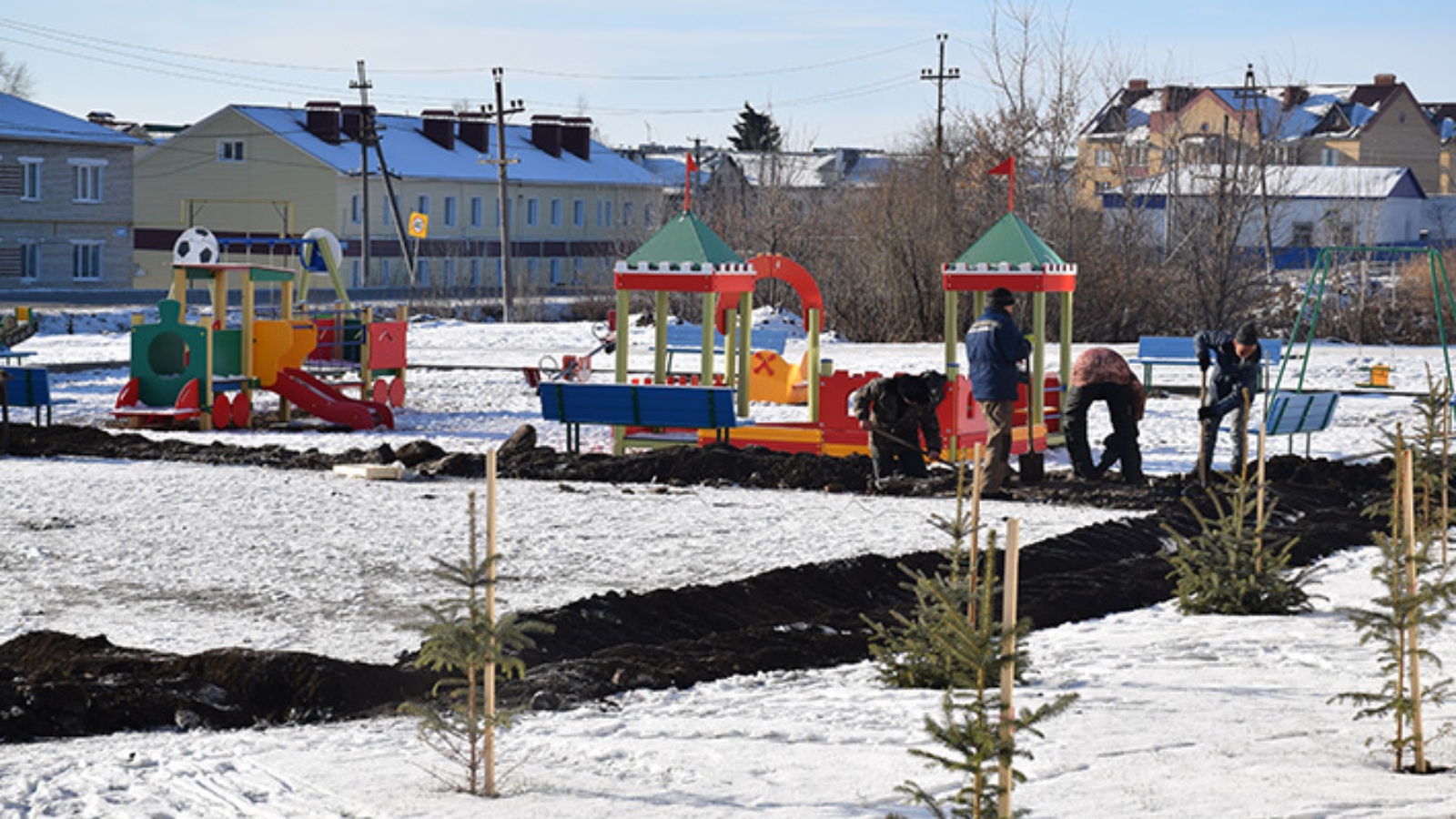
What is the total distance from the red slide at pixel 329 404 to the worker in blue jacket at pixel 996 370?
856 centimetres

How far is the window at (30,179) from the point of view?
55156mm

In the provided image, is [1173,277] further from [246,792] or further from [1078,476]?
[246,792]

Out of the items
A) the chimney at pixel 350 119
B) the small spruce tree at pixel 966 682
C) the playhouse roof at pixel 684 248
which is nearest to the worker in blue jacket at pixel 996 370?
the playhouse roof at pixel 684 248

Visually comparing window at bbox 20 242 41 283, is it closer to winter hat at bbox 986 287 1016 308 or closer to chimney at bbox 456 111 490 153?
chimney at bbox 456 111 490 153

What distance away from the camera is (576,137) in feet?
243

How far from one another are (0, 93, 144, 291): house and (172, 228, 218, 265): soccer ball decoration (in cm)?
3548

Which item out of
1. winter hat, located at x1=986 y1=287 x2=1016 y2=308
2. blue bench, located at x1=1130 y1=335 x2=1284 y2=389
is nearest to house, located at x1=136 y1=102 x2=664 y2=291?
blue bench, located at x1=1130 y1=335 x2=1284 y2=389

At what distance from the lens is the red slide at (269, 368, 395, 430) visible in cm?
2094

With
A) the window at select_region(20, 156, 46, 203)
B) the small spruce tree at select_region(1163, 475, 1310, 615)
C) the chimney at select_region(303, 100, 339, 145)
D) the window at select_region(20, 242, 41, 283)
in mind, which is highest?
the chimney at select_region(303, 100, 339, 145)

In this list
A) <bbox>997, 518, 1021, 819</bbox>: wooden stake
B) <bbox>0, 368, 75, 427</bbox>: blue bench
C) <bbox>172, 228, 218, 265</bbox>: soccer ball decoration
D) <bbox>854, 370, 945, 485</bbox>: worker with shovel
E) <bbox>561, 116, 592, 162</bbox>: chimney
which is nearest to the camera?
<bbox>997, 518, 1021, 819</bbox>: wooden stake

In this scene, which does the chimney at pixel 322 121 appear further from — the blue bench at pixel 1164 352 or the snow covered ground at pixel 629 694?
the snow covered ground at pixel 629 694

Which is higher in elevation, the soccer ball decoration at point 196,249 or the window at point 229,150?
the window at point 229,150

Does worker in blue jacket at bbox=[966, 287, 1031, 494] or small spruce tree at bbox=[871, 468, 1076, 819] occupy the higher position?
worker in blue jacket at bbox=[966, 287, 1031, 494]

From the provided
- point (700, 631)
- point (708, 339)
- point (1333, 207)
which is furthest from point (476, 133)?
point (700, 631)
